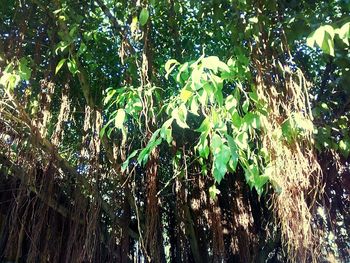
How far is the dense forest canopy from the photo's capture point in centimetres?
161

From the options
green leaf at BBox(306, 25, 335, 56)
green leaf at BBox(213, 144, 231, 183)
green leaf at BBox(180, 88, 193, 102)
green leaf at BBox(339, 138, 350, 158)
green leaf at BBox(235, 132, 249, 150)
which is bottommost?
green leaf at BBox(213, 144, 231, 183)

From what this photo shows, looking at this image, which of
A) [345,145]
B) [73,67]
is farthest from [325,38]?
[73,67]

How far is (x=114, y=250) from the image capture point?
2.50m

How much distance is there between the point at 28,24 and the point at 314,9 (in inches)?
59.9

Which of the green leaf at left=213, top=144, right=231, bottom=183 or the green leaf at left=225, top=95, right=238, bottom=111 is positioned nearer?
the green leaf at left=213, top=144, right=231, bottom=183

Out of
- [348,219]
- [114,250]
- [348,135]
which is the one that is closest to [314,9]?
[348,135]

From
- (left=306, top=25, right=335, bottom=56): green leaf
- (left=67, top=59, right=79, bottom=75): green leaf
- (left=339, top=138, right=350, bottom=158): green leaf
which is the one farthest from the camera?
(left=339, top=138, right=350, bottom=158): green leaf

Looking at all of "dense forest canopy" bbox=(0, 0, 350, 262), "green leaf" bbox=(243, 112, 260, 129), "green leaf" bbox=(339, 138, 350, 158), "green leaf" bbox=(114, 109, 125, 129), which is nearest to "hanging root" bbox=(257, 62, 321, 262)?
"dense forest canopy" bbox=(0, 0, 350, 262)

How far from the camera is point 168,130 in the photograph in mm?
1387

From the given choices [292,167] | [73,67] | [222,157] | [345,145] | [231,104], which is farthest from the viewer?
[345,145]

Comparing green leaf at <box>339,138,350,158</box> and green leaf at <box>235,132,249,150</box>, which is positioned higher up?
green leaf at <box>339,138,350,158</box>

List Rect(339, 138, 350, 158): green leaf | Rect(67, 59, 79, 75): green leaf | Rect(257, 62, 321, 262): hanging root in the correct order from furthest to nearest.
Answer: Rect(339, 138, 350, 158): green leaf, Rect(67, 59, 79, 75): green leaf, Rect(257, 62, 321, 262): hanging root

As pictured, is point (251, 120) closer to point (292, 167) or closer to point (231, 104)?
point (231, 104)

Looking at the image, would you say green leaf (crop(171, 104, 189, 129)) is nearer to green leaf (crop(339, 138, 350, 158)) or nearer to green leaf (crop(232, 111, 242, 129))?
green leaf (crop(232, 111, 242, 129))
